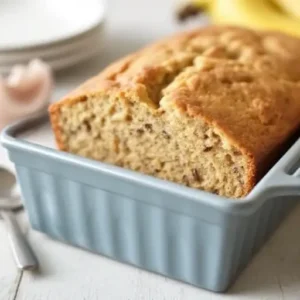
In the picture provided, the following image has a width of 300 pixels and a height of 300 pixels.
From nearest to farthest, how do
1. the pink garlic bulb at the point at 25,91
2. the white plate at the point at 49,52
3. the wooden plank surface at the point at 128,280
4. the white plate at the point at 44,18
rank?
the wooden plank surface at the point at 128,280
the pink garlic bulb at the point at 25,91
the white plate at the point at 49,52
the white plate at the point at 44,18

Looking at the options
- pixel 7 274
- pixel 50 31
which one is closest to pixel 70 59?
pixel 50 31

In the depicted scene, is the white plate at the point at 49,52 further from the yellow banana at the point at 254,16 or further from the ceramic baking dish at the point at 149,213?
the ceramic baking dish at the point at 149,213

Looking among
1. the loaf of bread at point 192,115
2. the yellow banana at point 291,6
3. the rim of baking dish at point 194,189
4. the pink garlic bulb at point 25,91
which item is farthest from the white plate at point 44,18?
the rim of baking dish at point 194,189

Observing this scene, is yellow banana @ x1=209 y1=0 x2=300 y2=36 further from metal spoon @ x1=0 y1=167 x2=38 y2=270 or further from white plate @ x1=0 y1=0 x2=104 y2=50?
metal spoon @ x1=0 y1=167 x2=38 y2=270

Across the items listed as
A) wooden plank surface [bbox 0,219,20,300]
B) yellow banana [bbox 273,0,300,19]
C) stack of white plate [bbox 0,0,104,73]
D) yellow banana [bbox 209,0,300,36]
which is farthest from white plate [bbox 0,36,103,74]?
wooden plank surface [bbox 0,219,20,300]

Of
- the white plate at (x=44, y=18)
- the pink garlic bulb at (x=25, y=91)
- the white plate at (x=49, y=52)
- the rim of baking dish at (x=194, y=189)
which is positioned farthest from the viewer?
the white plate at (x=44, y=18)

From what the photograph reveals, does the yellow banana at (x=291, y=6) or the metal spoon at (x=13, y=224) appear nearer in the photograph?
the metal spoon at (x=13, y=224)

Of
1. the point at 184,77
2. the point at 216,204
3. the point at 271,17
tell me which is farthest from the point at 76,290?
the point at 271,17

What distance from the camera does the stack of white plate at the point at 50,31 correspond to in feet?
4.67

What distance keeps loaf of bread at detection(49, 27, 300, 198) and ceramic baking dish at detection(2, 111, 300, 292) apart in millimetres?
56

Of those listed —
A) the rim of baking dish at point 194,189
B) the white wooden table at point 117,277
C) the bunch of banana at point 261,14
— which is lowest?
the white wooden table at point 117,277

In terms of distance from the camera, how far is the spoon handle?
0.97 metres

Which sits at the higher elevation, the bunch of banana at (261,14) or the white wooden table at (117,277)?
the bunch of banana at (261,14)

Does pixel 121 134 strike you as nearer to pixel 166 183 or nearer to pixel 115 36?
pixel 166 183
